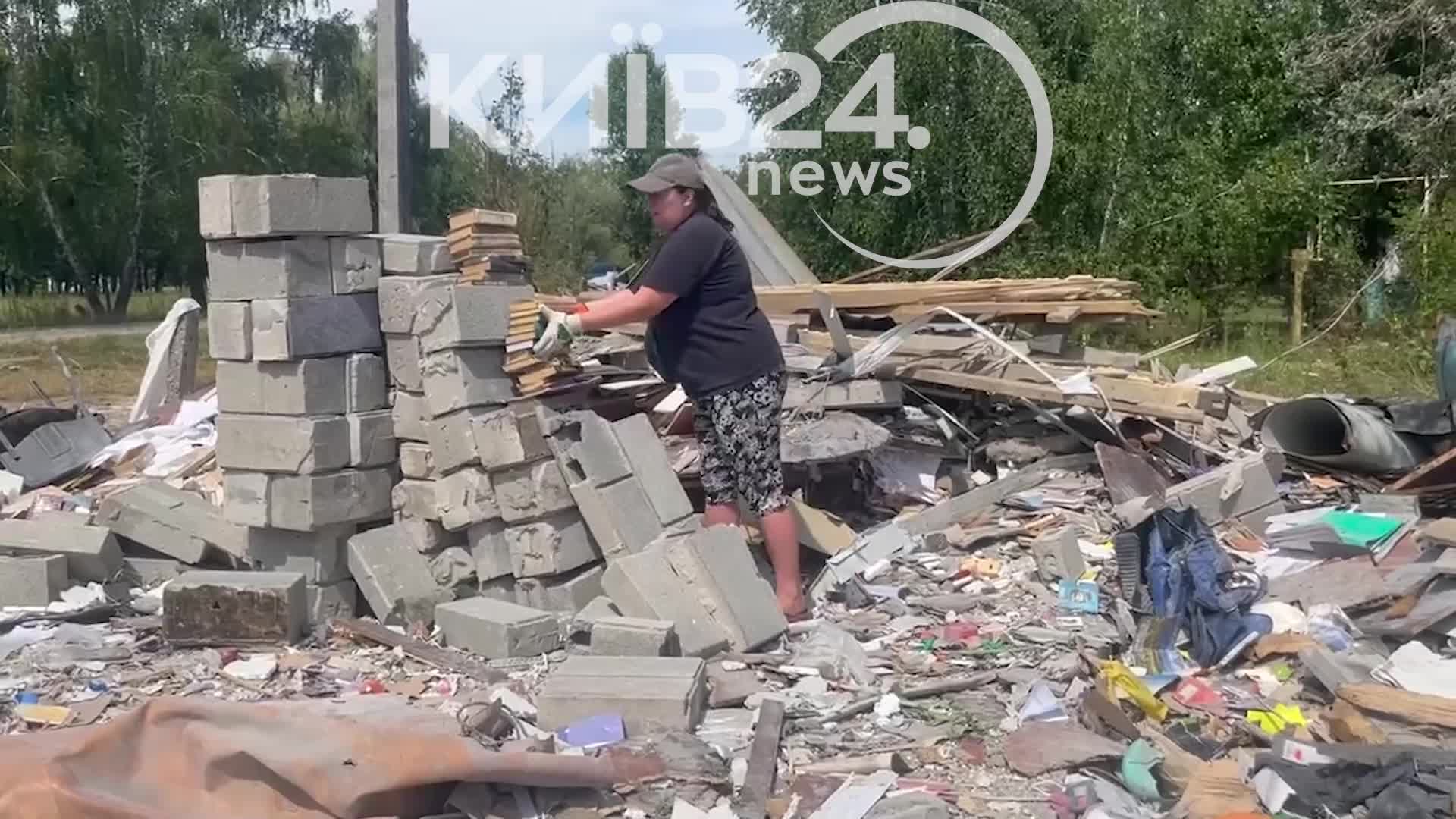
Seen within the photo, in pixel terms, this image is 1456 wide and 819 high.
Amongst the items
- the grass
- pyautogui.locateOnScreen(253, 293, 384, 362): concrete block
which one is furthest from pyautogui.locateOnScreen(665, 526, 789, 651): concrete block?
the grass

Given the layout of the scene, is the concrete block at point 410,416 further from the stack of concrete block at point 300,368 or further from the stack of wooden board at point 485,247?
the stack of wooden board at point 485,247

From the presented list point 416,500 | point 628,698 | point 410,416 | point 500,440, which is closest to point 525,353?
point 500,440

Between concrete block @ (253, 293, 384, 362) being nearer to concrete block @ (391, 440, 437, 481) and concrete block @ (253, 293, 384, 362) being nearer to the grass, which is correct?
concrete block @ (391, 440, 437, 481)

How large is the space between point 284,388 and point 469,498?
2.93 ft

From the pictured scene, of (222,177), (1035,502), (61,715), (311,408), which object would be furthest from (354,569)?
(1035,502)

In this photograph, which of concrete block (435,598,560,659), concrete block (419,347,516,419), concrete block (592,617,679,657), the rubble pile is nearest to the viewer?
the rubble pile

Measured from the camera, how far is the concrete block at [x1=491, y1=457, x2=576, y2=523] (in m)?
5.34

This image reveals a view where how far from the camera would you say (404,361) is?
548cm

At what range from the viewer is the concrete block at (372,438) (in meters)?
5.46

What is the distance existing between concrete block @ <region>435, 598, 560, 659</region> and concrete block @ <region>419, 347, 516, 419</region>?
838mm

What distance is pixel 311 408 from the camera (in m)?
5.34

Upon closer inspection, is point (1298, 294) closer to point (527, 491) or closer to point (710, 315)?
point (710, 315)

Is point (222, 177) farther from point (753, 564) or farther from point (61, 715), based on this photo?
point (753, 564)

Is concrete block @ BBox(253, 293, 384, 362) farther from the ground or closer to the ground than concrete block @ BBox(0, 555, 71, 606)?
farther from the ground
